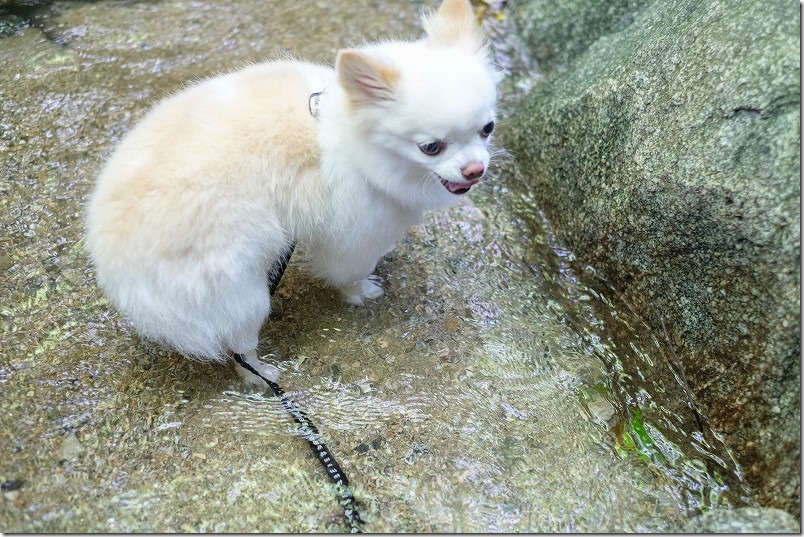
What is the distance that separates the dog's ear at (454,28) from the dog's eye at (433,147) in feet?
1.43

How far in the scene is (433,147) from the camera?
220 centimetres

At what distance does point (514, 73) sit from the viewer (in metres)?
4.09

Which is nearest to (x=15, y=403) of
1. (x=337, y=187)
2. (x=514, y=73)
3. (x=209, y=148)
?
(x=209, y=148)

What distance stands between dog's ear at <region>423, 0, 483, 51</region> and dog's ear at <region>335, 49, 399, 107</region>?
37 cm

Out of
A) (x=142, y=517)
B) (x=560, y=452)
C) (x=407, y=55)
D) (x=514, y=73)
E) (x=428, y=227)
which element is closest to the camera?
(x=142, y=517)

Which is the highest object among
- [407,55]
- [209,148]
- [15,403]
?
[407,55]

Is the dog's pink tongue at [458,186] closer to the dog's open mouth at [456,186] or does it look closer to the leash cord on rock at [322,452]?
the dog's open mouth at [456,186]

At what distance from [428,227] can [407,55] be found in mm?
1135

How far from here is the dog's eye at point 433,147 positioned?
2.18 metres

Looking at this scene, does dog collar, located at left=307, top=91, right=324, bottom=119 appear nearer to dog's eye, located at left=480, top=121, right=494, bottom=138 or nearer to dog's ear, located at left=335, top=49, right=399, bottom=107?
dog's ear, located at left=335, top=49, right=399, bottom=107

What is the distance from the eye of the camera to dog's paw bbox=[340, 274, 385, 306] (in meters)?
2.91

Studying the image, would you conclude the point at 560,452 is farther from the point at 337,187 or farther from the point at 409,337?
the point at 337,187

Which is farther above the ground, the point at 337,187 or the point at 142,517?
the point at 337,187

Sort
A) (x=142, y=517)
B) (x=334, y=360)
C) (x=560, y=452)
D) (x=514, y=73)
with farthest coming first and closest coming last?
(x=514, y=73), (x=334, y=360), (x=560, y=452), (x=142, y=517)
